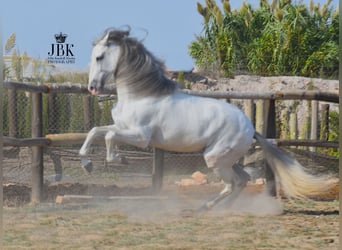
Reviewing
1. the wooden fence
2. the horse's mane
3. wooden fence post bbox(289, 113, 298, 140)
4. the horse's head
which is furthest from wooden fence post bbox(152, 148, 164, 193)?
wooden fence post bbox(289, 113, 298, 140)

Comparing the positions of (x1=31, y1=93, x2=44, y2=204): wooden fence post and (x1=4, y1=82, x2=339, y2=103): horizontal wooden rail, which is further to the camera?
(x1=31, y1=93, x2=44, y2=204): wooden fence post

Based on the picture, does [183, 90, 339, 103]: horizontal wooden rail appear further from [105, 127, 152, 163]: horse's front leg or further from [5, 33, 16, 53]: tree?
[5, 33, 16, 53]: tree

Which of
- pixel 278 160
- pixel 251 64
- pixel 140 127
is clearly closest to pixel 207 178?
pixel 278 160

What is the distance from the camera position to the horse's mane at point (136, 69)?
15.9ft

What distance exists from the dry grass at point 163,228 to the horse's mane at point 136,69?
945 millimetres

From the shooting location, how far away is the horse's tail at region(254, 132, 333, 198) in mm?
5062

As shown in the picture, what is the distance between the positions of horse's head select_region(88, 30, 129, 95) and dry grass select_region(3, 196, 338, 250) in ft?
3.21

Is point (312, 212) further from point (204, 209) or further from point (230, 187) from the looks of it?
point (204, 209)

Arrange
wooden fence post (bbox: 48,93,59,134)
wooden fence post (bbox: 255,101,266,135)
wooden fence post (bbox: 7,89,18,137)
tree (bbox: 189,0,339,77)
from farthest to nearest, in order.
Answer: tree (bbox: 189,0,339,77)
wooden fence post (bbox: 48,93,59,134)
wooden fence post (bbox: 7,89,18,137)
wooden fence post (bbox: 255,101,266,135)

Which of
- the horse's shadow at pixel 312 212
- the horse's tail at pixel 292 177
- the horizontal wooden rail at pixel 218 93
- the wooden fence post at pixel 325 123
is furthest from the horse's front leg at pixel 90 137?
the wooden fence post at pixel 325 123

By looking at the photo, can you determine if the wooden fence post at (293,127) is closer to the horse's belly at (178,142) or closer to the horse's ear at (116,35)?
the horse's belly at (178,142)

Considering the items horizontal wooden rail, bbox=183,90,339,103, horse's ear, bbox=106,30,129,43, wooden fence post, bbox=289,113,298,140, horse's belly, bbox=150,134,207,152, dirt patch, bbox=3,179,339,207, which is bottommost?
dirt patch, bbox=3,179,339,207

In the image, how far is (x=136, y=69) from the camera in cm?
485

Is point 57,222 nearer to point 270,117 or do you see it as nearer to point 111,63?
point 111,63
